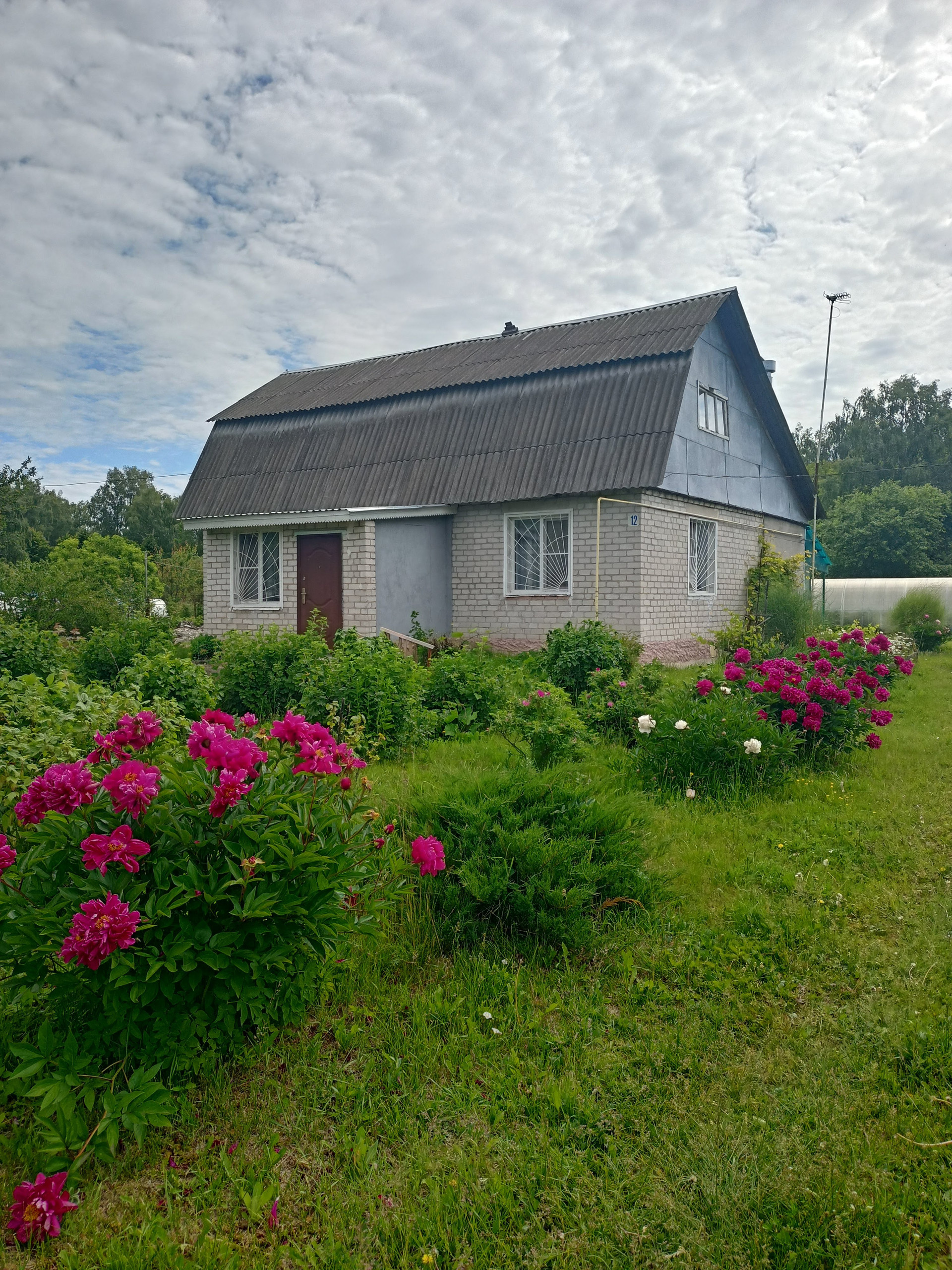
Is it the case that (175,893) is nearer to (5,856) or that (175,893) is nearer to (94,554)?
(5,856)

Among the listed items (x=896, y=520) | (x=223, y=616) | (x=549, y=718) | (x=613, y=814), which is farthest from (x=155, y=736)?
(x=896, y=520)

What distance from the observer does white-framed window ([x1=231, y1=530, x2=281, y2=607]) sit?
51.3 feet

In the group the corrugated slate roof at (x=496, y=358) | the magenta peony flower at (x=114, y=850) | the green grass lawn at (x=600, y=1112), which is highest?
the corrugated slate roof at (x=496, y=358)

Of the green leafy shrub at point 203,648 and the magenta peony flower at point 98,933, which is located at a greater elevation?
the green leafy shrub at point 203,648

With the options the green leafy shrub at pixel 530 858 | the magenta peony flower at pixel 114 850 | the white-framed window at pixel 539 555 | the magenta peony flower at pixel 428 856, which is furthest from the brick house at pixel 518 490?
the magenta peony flower at pixel 114 850

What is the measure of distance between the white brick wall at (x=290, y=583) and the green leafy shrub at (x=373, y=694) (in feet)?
13.1

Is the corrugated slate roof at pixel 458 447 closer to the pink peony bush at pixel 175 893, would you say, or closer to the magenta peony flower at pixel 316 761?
the magenta peony flower at pixel 316 761

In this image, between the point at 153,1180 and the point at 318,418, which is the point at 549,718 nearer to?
the point at 153,1180

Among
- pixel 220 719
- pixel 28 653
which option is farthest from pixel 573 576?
pixel 220 719

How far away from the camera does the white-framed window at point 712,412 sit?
14.5 meters

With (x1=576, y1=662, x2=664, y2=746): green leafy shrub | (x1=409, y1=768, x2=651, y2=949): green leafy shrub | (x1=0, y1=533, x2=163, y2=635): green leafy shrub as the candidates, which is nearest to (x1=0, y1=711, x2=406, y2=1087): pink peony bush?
(x1=409, y1=768, x2=651, y2=949): green leafy shrub

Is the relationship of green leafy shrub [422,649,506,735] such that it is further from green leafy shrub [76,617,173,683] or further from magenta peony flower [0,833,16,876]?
magenta peony flower [0,833,16,876]

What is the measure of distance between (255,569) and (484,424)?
520cm

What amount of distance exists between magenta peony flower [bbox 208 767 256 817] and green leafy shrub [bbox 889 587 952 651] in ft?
55.4
